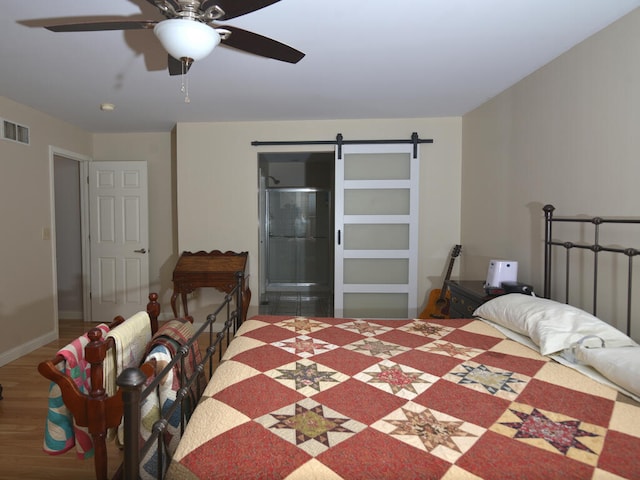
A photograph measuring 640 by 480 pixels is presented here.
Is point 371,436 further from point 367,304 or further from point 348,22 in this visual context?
point 367,304

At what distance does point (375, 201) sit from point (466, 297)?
1.62m

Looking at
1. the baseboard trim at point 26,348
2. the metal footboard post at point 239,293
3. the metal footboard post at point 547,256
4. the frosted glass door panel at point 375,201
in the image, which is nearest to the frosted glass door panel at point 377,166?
the frosted glass door panel at point 375,201

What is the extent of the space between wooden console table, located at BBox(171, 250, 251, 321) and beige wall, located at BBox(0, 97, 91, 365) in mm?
1303

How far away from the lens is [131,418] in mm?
820

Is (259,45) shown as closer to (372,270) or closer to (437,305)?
(372,270)

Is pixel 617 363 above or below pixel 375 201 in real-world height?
below

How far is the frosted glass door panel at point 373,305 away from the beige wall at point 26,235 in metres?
3.18

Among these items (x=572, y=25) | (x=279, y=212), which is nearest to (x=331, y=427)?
(x=572, y=25)

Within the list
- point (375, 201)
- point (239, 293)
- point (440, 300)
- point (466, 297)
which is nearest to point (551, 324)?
point (466, 297)

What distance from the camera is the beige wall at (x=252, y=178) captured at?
3.91m

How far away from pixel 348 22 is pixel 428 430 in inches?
79.6

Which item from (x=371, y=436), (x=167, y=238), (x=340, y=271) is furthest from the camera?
(x=167, y=238)

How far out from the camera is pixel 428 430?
3.38ft

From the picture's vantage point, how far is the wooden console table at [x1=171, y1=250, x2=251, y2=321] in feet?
12.1
